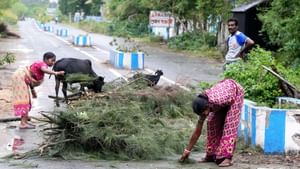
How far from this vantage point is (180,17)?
41656 millimetres

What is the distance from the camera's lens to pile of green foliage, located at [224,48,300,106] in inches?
377

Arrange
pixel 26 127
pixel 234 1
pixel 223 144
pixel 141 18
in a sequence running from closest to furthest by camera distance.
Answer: pixel 223 144
pixel 26 127
pixel 234 1
pixel 141 18

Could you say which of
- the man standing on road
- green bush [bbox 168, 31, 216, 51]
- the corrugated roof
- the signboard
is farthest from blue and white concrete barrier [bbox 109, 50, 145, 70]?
the signboard

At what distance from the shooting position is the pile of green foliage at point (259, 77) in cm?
957

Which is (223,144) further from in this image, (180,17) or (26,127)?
(180,17)

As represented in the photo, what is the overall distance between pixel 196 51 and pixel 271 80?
26.4m

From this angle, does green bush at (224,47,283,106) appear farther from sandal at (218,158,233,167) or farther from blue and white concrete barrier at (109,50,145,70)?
blue and white concrete barrier at (109,50,145,70)

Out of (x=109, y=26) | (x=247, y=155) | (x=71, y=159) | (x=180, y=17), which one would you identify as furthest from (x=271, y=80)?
(x=109, y=26)

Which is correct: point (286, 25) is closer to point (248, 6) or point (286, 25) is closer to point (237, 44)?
point (237, 44)

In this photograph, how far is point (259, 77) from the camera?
32.7ft

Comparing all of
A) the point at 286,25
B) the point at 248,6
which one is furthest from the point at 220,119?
the point at 248,6

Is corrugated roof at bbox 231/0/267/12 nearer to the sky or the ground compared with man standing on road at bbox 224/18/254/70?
nearer to the sky

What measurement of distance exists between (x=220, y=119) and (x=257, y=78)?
2102mm

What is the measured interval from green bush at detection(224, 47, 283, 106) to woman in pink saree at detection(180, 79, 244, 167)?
138 centimetres
